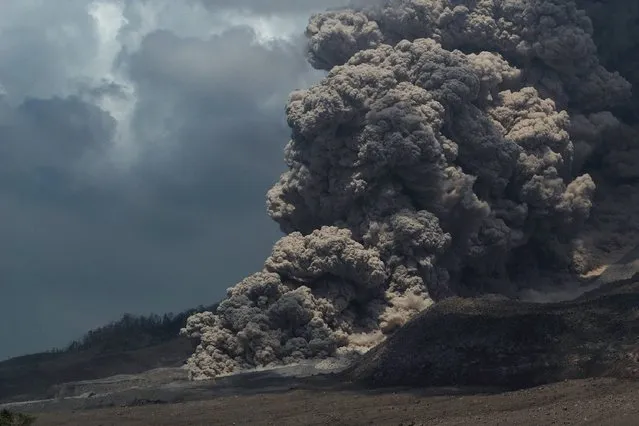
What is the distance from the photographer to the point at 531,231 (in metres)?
62.5

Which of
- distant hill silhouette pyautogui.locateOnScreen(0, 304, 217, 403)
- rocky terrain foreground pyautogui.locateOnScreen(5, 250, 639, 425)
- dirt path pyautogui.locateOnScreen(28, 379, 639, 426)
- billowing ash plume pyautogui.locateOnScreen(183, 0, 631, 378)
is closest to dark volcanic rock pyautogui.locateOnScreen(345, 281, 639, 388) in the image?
rocky terrain foreground pyautogui.locateOnScreen(5, 250, 639, 425)

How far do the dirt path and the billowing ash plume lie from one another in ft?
34.0

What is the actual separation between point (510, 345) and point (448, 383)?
226 centimetres

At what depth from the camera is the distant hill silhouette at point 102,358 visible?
58.4m

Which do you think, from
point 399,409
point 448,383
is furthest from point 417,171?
point 399,409

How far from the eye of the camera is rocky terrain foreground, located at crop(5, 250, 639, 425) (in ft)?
114

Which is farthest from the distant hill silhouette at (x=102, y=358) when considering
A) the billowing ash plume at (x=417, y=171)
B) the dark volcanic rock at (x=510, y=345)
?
the dark volcanic rock at (x=510, y=345)

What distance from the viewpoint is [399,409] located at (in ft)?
120

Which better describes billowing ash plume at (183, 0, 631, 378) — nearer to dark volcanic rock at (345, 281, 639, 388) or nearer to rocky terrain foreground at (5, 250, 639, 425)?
rocky terrain foreground at (5, 250, 639, 425)

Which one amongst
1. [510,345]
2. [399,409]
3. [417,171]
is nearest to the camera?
[399,409]

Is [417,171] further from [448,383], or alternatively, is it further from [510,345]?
[448,383]

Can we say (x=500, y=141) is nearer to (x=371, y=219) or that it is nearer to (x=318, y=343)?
(x=371, y=219)

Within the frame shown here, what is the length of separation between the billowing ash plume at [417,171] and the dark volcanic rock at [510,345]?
768 cm

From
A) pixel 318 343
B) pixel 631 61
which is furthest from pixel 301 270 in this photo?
pixel 631 61
